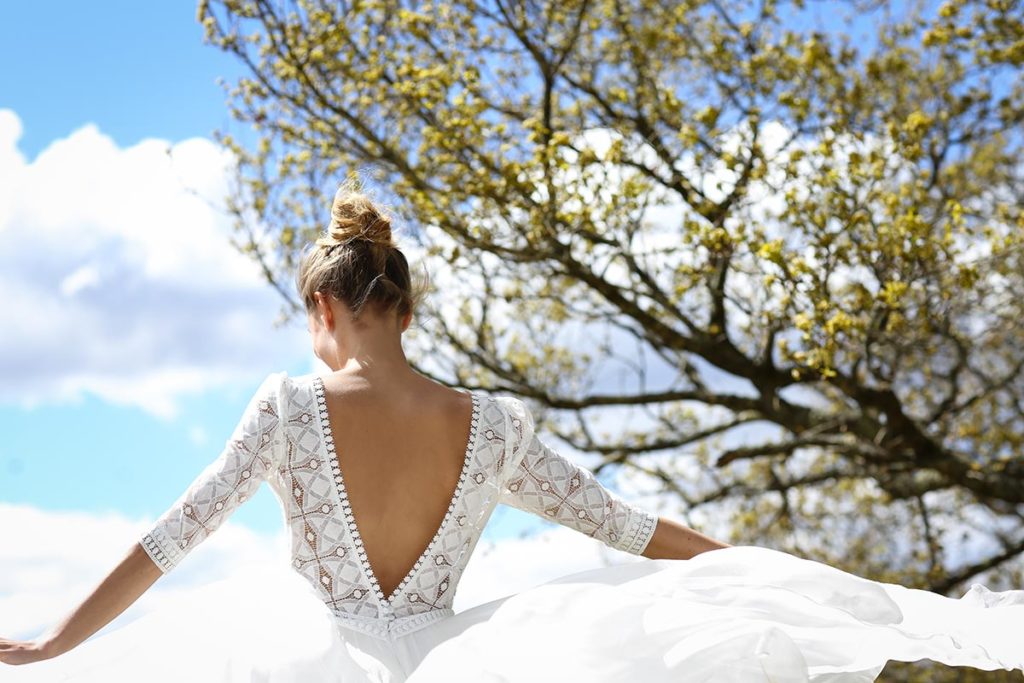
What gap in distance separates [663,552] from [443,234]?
3.50 metres

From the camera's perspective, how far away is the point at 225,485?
8.50 feet

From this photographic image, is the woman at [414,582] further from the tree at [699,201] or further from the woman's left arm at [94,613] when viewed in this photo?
the tree at [699,201]

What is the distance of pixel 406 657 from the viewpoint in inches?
103

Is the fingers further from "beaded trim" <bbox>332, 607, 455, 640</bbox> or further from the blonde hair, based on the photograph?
the blonde hair

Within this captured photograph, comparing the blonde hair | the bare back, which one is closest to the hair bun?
the blonde hair

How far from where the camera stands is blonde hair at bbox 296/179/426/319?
2.86 metres

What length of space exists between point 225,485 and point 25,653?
1.84 feet

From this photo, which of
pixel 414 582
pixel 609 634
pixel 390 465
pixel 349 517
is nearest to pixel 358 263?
pixel 390 465

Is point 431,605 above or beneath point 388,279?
beneath

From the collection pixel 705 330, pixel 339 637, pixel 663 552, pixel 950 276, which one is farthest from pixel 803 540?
pixel 339 637

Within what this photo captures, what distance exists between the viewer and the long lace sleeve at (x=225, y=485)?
2514 millimetres

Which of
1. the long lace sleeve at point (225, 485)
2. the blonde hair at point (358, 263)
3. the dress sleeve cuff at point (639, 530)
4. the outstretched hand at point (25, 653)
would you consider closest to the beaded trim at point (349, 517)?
the long lace sleeve at point (225, 485)

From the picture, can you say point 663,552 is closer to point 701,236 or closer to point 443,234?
point 701,236

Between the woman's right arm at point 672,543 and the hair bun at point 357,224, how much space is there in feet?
3.53
